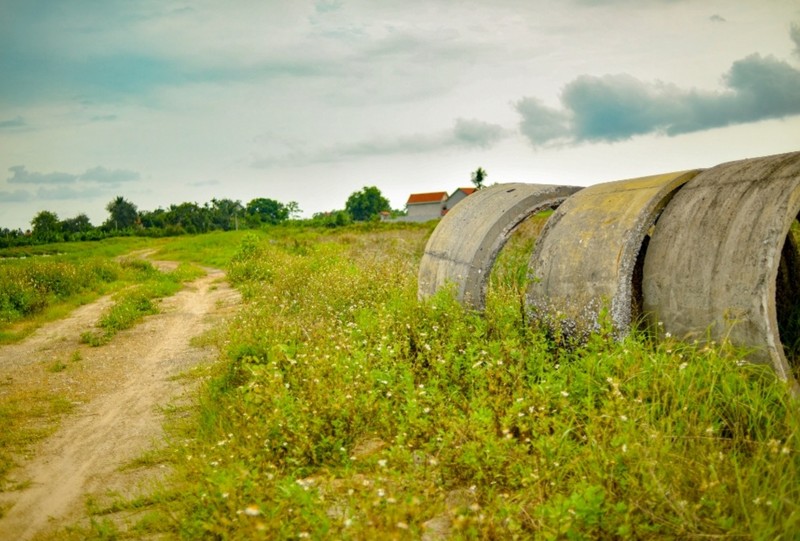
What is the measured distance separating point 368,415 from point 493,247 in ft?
8.89

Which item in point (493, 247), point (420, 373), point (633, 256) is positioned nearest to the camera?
point (633, 256)

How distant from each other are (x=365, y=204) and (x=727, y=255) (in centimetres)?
11131

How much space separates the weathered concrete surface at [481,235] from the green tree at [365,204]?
106522 millimetres

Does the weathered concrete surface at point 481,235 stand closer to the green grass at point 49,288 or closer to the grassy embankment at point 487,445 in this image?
the grassy embankment at point 487,445

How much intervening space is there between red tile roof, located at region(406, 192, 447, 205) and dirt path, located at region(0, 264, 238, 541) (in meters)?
74.7

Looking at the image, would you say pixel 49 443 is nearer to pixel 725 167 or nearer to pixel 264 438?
pixel 264 438

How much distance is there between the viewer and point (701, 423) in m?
4.04

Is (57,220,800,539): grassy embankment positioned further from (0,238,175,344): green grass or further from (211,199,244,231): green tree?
(211,199,244,231): green tree

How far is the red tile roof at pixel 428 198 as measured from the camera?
86537 mm

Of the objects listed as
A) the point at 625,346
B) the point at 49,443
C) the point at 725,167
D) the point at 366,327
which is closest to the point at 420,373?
the point at 366,327

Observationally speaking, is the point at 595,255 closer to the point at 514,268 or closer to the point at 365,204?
the point at 514,268

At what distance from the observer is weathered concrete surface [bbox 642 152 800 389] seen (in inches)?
172

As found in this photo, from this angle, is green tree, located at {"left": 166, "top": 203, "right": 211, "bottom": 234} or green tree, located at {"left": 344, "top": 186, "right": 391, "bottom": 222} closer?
green tree, located at {"left": 166, "top": 203, "right": 211, "bottom": 234}

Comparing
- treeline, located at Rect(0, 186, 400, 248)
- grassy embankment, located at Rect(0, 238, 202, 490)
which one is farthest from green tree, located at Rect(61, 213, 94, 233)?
grassy embankment, located at Rect(0, 238, 202, 490)
